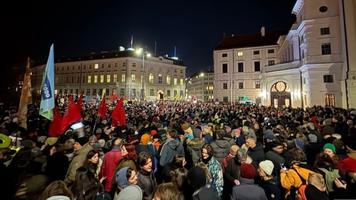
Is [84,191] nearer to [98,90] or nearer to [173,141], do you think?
[173,141]

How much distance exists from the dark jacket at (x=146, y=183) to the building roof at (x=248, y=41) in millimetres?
50544

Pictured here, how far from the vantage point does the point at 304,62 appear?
29.0m

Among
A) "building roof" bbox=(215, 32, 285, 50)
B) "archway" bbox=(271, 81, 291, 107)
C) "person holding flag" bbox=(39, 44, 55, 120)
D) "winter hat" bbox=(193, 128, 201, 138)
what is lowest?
"winter hat" bbox=(193, 128, 201, 138)

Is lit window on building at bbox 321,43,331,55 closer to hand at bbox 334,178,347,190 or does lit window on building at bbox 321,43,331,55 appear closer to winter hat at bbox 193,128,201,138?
winter hat at bbox 193,128,201,138

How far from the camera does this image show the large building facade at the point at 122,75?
6556cm

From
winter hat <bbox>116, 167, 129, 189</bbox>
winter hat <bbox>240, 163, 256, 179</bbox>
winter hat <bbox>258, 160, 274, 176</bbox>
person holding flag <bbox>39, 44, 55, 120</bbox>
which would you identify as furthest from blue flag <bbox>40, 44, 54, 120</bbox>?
winter hat <bbox>258, 160, 274, 176</bbox>

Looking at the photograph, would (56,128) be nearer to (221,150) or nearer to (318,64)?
(221,150)

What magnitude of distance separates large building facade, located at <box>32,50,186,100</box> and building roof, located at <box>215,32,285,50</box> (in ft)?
70.3

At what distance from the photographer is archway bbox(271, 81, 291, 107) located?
110 feet

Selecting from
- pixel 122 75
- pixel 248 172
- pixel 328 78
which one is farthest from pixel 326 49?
pixel 122 75

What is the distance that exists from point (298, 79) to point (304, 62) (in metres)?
3.36

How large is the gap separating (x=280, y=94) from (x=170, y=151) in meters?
32.7

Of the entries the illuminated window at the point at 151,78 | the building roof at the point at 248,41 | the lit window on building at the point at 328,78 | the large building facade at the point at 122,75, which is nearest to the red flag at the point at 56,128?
the lit window on building at the point at 328,78

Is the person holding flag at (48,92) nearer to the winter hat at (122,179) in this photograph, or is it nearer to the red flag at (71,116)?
the red flag at (71,116)
